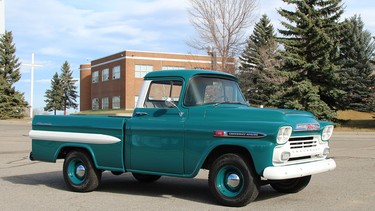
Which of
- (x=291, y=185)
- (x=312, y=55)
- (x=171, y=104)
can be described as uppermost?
(x=312, y=55)

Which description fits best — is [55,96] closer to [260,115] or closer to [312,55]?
[312,55]

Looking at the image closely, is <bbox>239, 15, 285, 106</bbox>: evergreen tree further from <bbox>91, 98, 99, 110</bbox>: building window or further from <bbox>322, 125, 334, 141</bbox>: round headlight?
<bbox>91, 98, 99, 110</bbox>: building window

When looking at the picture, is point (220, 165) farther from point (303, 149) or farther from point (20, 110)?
point (20, 110)

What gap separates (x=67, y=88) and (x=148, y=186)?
7906 centimetres

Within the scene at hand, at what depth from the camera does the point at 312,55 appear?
105 ft

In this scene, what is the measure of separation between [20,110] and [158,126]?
50095 millimetres

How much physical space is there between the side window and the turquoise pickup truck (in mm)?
17

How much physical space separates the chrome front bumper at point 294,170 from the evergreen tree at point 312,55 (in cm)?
2425

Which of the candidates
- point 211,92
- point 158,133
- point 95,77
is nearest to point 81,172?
point 158,133

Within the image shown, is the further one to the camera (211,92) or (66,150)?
(66,150)

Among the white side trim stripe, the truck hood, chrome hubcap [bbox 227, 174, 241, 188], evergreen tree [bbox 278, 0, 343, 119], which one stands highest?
evergreen tree [bbox 278, 0, 343, 119]

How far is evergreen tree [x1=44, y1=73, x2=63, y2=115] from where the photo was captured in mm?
81938

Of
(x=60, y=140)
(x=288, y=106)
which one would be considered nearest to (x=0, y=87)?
(x=288, y=106)

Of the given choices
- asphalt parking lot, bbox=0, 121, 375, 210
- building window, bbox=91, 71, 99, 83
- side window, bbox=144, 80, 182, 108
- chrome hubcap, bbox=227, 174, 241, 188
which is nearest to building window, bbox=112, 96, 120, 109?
building window, bbox=91, 71, 99, 83
